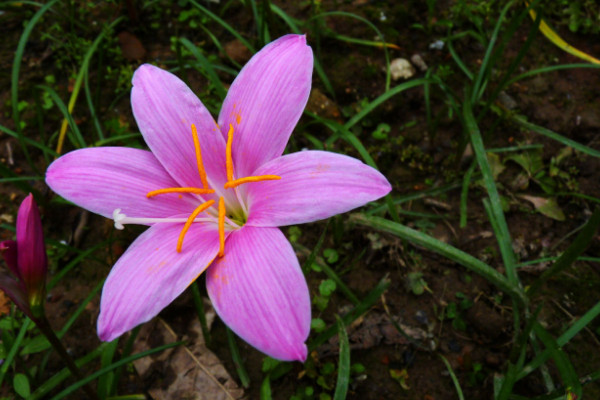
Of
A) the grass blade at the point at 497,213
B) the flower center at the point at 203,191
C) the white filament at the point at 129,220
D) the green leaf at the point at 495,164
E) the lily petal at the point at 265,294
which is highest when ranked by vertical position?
the flower center at the point at 203,191

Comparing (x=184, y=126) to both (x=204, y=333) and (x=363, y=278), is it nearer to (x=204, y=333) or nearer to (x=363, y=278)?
(x=204, y=333)

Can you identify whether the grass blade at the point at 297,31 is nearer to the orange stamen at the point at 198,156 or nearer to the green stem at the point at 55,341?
the orange stamen at the point at 198,156

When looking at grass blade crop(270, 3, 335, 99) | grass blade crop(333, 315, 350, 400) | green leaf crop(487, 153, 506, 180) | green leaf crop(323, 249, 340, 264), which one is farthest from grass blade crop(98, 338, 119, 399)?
green leaf crop(487, 153, 506, 180)

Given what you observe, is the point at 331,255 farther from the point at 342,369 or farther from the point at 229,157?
the point at 229,157

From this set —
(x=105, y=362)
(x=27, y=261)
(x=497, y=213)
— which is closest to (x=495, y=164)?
(x=497, y=213)

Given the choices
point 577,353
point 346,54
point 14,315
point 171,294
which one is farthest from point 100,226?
point 577,353

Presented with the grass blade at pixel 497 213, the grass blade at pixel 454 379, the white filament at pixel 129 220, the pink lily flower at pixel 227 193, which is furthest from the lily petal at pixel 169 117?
the grass blade at pixel 454 379

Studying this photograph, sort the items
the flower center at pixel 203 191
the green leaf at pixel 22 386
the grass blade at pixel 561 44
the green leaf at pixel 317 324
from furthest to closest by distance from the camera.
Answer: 1. the grass blade at pixel 561 44
2. the green leaf at pixel 317 324
3. the green leaf at pixel 22 386
4. the flower center at pixel 203 191
